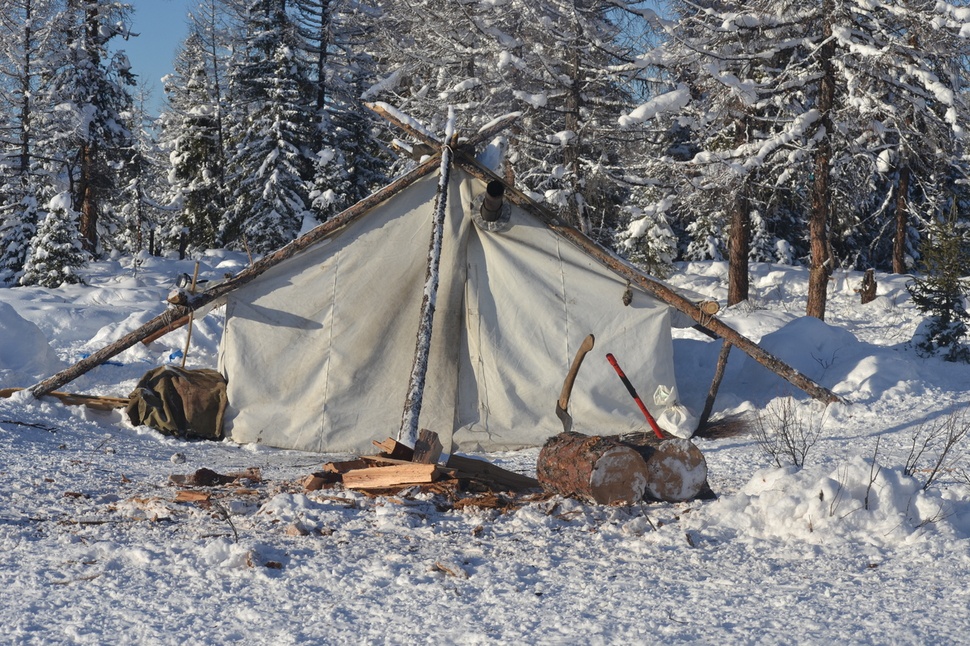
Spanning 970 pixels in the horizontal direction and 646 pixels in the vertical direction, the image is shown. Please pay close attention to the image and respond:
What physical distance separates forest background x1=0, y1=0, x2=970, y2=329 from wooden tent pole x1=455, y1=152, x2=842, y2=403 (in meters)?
1.02

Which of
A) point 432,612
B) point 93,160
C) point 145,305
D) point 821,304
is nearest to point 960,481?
point 432,612

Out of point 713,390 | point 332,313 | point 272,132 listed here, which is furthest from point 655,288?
point 272,132

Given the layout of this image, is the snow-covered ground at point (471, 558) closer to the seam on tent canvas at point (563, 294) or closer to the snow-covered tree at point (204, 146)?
the seam on tent canvas at point (563, 294)

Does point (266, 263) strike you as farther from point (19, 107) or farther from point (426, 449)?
point (19, 107)

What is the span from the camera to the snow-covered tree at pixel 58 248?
21.3m

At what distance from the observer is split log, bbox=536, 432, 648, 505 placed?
17.5 feet

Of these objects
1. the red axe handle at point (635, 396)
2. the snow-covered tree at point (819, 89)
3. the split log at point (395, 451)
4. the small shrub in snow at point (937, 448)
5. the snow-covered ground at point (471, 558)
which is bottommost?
the snow-covered ground at point (471, 558)

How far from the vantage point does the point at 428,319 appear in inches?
310

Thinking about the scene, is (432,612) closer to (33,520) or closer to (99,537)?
(99,537)

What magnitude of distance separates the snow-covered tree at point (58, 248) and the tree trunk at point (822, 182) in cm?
1683

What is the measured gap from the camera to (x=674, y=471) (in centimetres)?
554

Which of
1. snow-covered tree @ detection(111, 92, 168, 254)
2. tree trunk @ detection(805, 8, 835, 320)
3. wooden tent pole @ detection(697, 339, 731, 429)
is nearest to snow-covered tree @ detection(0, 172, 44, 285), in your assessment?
snow-covered tree @ detection(111, 92, 168, 254)

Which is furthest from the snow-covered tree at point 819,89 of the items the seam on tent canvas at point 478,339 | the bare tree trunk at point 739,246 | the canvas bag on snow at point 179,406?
the canvas bag on snow at point 179,406

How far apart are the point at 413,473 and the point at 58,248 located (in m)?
18.6
